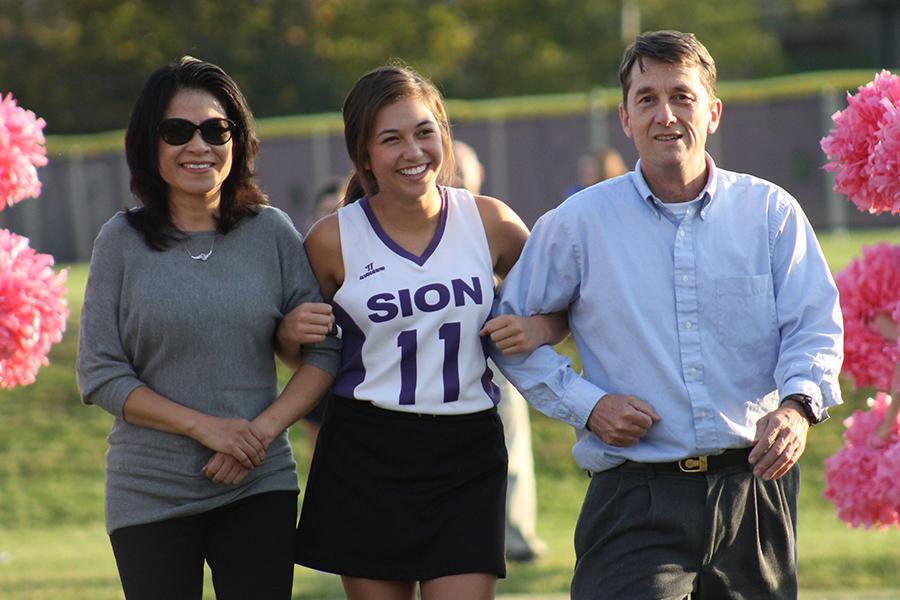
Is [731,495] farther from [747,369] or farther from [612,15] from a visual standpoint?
[612,15]

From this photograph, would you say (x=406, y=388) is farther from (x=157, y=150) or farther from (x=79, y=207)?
(x=79, y=207)

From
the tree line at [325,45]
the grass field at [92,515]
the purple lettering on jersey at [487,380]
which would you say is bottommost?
the grass field at [92,515]

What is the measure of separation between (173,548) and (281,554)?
30 centimetres

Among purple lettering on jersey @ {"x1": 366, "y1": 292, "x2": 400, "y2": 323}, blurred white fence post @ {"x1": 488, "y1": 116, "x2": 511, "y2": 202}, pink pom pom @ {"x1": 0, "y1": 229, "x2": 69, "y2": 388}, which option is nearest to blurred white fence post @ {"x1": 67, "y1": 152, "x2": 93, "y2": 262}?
blurred white fence post @ {"x1": 488, "y1": 116, "x2": 511, "y2": 202}

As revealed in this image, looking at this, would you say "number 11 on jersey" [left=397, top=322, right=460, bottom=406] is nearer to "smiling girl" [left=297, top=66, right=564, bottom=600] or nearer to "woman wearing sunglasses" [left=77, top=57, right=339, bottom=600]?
"smiling girl" [left=297, top=66, right=564, bottom=600]

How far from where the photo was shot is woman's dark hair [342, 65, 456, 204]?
166 inches

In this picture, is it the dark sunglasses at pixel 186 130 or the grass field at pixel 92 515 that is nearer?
the dark sunglasses at pixel 186 130

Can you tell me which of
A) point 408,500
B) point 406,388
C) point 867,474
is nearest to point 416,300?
point 406,388

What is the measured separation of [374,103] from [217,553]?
1363mm

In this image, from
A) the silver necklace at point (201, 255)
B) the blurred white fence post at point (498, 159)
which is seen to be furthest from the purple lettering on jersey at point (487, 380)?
the blurred white fence post at point (498, 159)

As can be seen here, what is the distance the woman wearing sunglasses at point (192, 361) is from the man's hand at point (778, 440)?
4.08 feet

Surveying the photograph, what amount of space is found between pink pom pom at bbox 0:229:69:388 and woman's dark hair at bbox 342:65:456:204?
1011 millimetres

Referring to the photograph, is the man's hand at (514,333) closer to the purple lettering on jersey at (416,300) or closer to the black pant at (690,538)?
the purple lettering on jersey at (416,300)

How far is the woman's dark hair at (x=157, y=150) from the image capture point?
4133 mm
